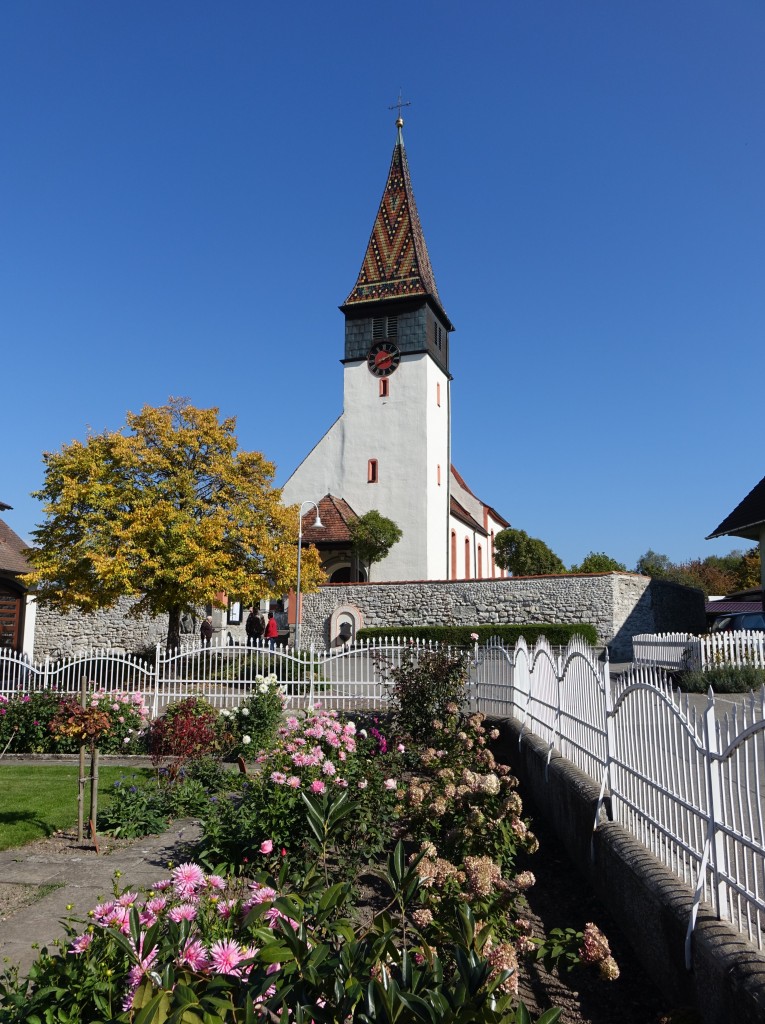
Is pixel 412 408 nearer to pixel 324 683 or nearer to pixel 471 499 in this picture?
pixel 471 499

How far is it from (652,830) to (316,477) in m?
35.9

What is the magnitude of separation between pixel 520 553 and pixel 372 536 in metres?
18.9

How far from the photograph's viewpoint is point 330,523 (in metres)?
36.5

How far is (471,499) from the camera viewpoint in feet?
166

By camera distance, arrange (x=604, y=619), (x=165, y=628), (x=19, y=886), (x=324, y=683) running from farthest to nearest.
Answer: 1. (x=165, y=628)
2. (x=604, y=619)
3. (x=324, y=683)
4. (x=19, y=886)

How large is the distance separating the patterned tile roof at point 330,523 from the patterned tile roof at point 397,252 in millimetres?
10833

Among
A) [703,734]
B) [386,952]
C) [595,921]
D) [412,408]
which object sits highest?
[412,408]

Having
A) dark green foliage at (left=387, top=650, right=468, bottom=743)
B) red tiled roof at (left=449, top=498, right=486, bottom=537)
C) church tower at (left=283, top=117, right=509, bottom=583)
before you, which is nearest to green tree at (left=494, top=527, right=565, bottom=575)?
red tiled roof at (left=449, top=498, right=486, bottom=537)

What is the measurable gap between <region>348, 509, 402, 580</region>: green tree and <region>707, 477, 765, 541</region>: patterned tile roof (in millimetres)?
15227

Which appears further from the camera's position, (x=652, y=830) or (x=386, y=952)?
(x=652, y=830)

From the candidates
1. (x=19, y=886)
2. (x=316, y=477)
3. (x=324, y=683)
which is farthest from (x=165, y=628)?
(x=19, y=886)

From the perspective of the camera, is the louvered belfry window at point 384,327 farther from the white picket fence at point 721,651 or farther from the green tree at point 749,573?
the green tree at point 749,573

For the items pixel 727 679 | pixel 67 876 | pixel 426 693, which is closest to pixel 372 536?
pixel 727 679

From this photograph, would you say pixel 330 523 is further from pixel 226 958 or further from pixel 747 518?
pixel 226 958
